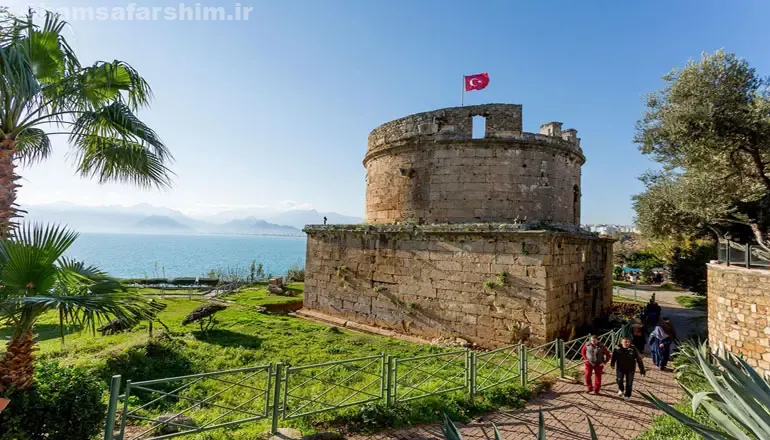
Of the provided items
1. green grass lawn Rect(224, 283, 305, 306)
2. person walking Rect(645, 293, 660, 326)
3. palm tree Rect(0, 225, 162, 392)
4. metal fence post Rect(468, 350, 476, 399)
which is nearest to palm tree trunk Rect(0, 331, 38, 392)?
palm tree Rect(0, 225, 162, 392)

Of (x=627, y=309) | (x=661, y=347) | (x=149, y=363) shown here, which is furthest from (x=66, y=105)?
(x=627, y=309)

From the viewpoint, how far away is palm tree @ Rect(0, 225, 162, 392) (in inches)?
163

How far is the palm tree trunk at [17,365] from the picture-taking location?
4398 mm

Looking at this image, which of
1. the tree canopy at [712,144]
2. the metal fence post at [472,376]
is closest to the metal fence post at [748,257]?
the tree canopy at [712,144]

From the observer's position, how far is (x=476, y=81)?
13.8m

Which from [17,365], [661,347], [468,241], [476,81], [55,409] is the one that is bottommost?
[661,347]

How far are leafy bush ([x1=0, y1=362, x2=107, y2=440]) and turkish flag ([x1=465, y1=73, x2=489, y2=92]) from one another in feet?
45.1

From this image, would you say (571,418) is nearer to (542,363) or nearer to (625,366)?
(625,366)

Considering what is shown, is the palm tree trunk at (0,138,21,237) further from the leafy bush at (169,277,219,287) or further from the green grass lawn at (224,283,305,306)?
the leafy bush at (169,277,219,287)

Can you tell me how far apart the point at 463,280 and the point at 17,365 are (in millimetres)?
10034

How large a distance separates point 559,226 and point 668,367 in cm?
520

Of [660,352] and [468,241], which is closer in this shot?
[660,352]

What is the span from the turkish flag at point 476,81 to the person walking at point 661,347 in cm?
976

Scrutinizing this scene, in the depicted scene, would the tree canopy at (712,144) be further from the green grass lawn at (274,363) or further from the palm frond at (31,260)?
the palm frond at (31,260)
